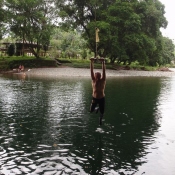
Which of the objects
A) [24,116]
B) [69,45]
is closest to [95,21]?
[69,45]

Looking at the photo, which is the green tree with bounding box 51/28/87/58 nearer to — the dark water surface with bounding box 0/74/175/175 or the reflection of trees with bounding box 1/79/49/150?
the reflection of trees with bounding box 1/79/49/150

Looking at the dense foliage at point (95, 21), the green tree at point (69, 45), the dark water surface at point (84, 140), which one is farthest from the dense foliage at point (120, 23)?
the dark water surface at point (84, 140)

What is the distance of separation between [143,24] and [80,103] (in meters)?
50.6

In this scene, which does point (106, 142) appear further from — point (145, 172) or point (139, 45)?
point (139, 45)

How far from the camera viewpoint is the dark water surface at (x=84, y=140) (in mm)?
8836

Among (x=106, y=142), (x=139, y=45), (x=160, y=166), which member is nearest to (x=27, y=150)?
(x=106, y=142)

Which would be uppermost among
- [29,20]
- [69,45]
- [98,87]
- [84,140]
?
[29,20]

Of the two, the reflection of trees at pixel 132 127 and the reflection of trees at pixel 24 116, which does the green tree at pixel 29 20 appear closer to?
the reflection of trees at pixel 24 116

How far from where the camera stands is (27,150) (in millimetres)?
10258

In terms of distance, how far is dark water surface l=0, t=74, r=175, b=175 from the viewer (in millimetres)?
8836

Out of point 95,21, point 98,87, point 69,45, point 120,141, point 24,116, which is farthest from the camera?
point 69,45

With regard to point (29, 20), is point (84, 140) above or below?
below

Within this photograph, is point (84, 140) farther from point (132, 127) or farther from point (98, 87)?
point (132, 127)

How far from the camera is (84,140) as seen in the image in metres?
11.6
